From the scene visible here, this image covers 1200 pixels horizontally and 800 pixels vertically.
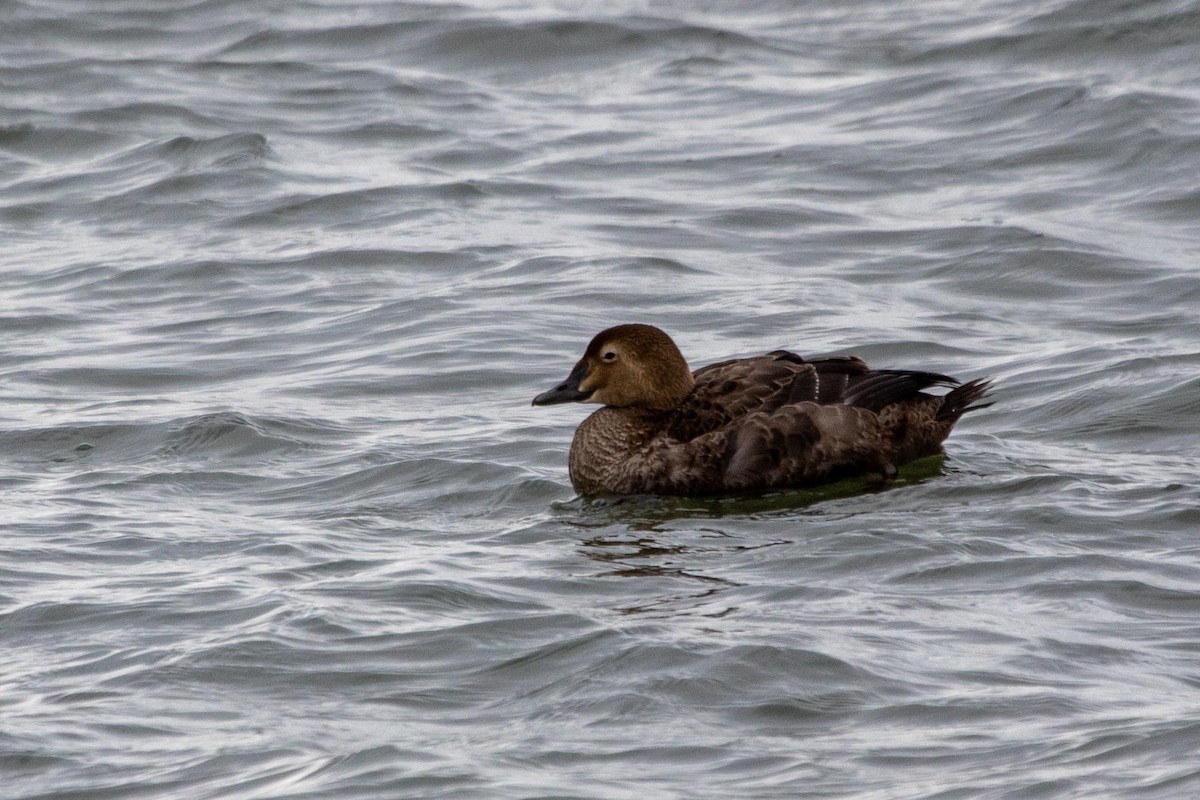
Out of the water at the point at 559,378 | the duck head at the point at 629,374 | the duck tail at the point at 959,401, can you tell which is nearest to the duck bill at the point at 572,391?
the duck head at the point at 629,374

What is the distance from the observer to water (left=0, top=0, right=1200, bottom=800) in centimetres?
600

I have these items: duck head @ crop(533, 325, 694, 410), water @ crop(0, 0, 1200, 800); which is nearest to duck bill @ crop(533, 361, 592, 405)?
duck head @ crop(533, 325, 694, 410)

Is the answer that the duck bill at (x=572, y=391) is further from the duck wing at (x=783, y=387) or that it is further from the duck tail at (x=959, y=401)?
the duck tail at (x=959, y=401)

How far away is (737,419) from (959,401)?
1.07m

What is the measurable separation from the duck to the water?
177mm

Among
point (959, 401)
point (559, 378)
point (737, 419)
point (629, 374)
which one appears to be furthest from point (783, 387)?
point (559, 378)

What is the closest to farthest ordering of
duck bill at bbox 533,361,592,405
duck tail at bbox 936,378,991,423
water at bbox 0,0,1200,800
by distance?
water at bbox 0,0,1200,800 < duck bill at bbox 533,361,592,405 < duck tail at bbox 936,378,991,423

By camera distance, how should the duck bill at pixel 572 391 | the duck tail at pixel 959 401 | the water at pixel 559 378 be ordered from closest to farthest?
the water at pixel 559 378 < the duck bill at pixel 572 391 < the duck tail at pixel 959 401

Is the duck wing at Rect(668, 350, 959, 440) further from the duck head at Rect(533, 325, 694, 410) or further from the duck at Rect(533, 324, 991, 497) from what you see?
the duck head at Rect(533, 325, 694, 410)

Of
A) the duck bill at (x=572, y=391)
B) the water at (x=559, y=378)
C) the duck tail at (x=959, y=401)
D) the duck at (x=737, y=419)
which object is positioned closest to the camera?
the water at (x=559, y=378)

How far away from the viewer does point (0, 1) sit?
64.9ft

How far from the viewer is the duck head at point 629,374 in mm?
8922

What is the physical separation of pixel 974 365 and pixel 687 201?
3967mm

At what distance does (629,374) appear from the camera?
8.95 meters
